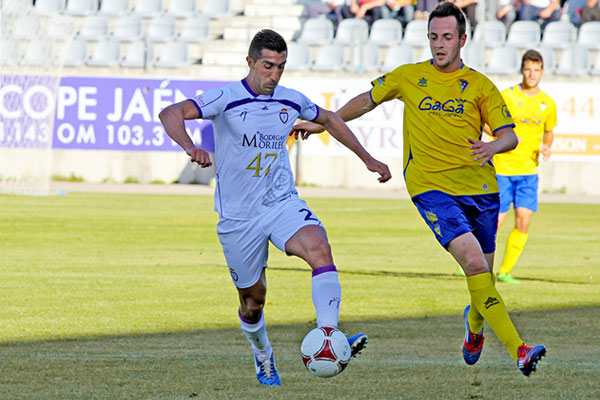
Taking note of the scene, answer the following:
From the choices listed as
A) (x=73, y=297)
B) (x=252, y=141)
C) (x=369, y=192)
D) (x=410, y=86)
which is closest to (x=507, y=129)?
(x=410, y=86)

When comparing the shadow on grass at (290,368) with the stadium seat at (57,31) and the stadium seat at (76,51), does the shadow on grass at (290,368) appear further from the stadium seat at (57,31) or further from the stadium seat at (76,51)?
the stadium seat at (76,51)

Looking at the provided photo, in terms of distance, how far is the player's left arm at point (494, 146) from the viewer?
6395mm

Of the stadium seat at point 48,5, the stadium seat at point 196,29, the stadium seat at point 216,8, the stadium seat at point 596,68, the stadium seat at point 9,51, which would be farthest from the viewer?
the stadium seat at point 48,5

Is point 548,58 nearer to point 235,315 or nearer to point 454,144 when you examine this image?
point 235,315

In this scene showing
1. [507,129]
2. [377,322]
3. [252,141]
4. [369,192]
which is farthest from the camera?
[369,192]

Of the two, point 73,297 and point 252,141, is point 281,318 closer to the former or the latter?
point 73,297

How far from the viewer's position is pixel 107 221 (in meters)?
17.7

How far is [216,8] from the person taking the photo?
1193 inches

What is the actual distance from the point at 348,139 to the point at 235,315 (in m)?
3.00

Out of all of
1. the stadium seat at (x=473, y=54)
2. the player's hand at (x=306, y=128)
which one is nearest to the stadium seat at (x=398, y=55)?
the stadium seat at (x=473, y=54)

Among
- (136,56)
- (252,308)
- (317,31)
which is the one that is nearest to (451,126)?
(252,308)

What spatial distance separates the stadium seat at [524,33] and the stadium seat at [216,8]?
7.86 metres

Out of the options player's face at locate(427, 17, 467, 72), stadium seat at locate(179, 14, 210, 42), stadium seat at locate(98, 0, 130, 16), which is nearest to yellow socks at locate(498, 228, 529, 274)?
player's face at locate(427, 17, 467, 72)

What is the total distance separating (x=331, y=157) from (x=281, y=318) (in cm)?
1731
